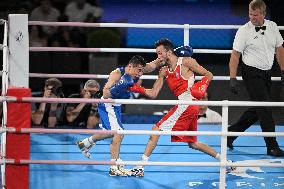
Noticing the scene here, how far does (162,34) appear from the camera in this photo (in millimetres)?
10703

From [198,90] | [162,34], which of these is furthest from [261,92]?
[162,34]

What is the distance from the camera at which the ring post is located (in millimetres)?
3920

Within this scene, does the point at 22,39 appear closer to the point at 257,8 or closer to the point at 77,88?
the point at 257,8

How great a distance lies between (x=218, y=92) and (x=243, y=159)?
3.59m

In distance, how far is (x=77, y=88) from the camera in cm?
845

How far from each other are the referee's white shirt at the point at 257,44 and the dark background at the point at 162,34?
2.29 m

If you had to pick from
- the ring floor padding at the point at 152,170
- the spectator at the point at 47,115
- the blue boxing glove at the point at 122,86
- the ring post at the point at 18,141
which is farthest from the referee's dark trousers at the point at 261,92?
the ring post at the point at 18,141

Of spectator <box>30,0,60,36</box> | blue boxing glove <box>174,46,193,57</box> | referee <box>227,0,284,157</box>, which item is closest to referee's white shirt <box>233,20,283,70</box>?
referee <box>227,0,284,157</box>

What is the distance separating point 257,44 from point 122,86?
55.7 inches

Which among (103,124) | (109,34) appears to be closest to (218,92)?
(109,34)

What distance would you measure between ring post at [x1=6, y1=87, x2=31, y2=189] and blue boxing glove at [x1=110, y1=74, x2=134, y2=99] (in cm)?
127

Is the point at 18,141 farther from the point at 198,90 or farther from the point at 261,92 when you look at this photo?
the point at 261,92

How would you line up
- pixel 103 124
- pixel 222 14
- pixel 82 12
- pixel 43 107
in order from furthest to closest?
pixel 222 14 → pixel 82 12 → pixel 43 107 → pixel 103 124

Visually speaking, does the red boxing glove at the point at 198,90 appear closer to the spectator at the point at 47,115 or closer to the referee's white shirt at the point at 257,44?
the referee's white shirt at the point at 257,44
